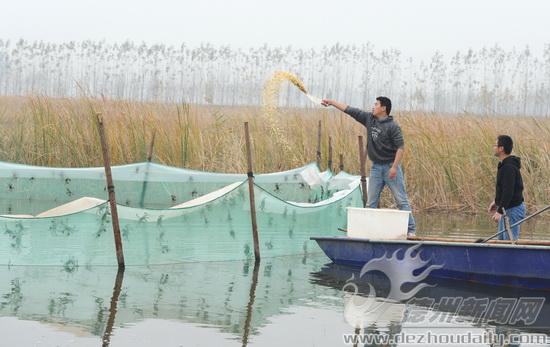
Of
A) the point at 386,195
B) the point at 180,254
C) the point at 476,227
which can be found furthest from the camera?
the point at 386,195

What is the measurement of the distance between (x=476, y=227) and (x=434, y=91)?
27.2 metres

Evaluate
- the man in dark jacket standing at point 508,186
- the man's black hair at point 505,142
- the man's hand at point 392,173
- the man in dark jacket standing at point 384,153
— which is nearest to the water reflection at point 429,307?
the man in dark jacket standing at point 508,186

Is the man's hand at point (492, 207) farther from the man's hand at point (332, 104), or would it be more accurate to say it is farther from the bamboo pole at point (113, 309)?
the bamboo pole at point (113, 309)

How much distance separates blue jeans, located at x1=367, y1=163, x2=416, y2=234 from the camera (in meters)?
11.8

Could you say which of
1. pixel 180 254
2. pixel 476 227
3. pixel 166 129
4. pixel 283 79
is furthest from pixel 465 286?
pixel 166 129

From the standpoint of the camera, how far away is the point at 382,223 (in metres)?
11.1

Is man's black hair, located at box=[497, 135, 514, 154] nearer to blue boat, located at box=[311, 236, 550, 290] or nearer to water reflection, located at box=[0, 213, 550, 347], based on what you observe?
blue boat, located at box=[311, 236, 550, 290]

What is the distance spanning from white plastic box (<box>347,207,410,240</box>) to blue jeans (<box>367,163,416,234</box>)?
26.5 inches

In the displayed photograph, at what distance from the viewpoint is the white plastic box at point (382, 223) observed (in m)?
11.1

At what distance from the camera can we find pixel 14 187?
47.5 feet

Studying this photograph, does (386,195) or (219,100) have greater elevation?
(219,100)

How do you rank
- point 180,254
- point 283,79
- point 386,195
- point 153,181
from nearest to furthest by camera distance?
point 180,254
point 283,79
point 153,181
point 386,195

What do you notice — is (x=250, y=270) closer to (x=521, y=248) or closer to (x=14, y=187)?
(x=521, y=248)

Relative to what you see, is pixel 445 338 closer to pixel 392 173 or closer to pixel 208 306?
pixel 208 306
